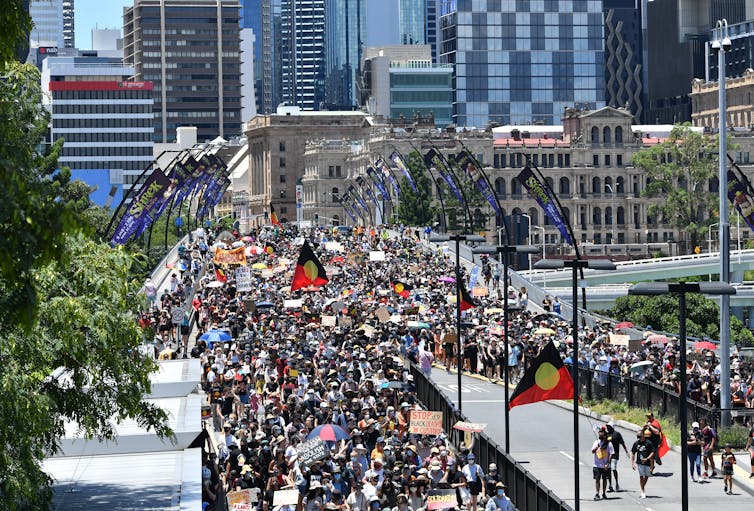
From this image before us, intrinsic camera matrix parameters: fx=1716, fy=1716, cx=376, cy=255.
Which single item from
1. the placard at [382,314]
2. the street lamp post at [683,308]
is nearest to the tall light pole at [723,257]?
the street lamp post at [683,308]

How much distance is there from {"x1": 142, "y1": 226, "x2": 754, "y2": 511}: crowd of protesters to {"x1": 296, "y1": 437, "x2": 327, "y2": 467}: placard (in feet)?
0.56

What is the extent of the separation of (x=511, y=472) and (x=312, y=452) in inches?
165

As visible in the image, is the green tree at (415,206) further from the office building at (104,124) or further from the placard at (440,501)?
the placard at (440,501)

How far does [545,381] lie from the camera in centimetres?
3133

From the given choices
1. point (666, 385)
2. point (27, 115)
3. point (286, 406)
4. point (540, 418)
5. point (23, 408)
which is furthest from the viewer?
→ point (540, 418)

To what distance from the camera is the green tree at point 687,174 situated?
152m

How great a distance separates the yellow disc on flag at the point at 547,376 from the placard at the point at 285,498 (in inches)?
260

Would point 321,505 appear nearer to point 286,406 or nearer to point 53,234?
point 286,406

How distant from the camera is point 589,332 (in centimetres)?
5572

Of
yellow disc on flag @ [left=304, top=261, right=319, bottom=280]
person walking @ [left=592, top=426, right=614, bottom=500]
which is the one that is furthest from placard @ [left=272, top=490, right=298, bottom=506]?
yellow disc on flag @ [left=304, top=261, right=319, bottom=280]

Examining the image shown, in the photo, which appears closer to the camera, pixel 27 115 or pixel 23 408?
pixel 23 408

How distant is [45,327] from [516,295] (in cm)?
4847

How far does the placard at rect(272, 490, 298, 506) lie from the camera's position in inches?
1027

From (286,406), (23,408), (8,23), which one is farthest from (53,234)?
(286,406)
